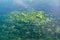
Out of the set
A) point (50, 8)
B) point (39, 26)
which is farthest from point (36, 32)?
point (50, 8)

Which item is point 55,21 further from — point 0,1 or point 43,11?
point 0,1

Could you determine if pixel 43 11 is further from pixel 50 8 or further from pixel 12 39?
pixel 12 39

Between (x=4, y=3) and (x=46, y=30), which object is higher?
(x=4, y=3)

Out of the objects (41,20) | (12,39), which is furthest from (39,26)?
(12,39)
